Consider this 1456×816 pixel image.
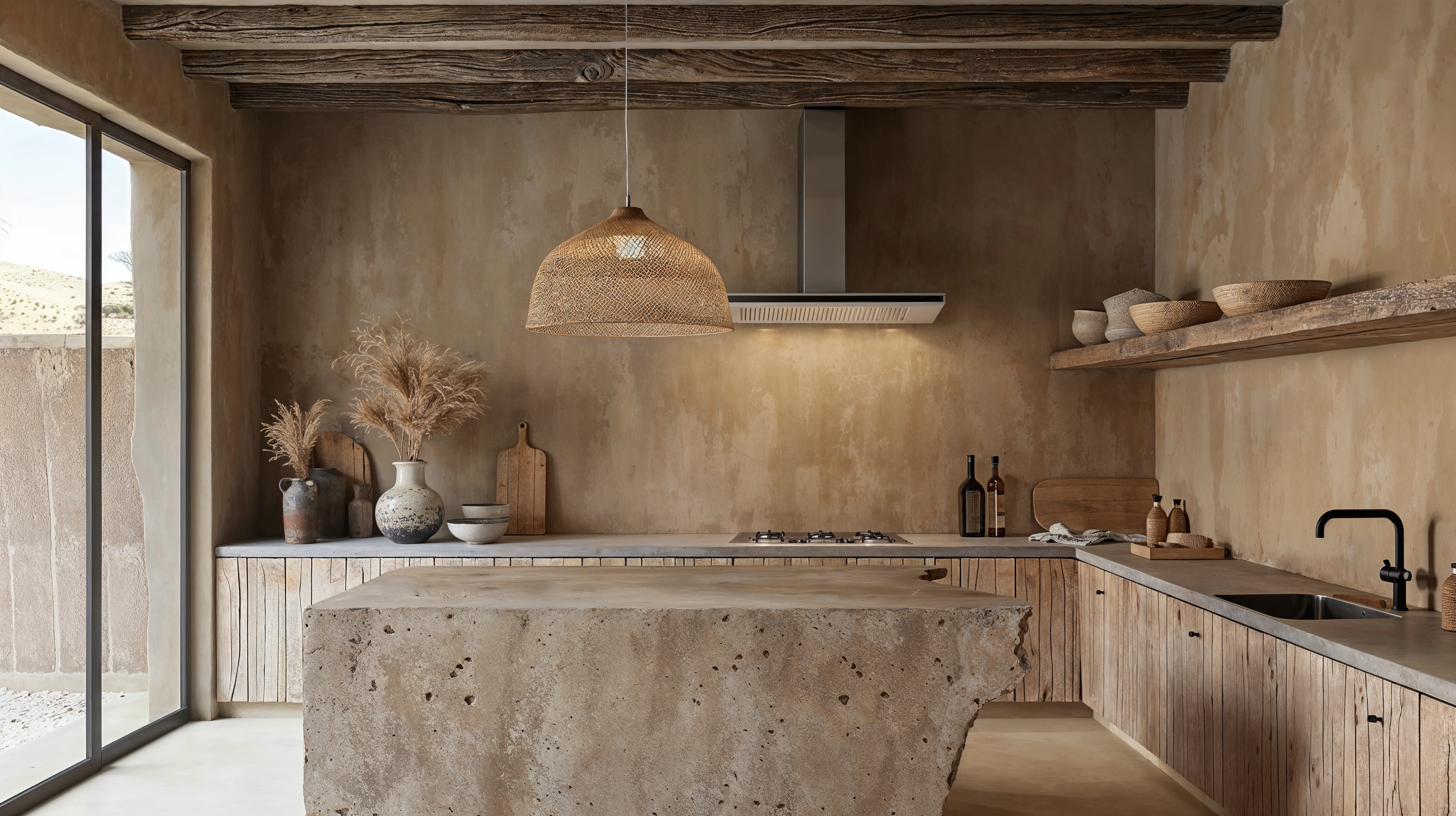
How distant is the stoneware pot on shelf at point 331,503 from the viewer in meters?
4.62

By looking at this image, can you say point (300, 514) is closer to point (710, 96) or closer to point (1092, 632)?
point (710, 96)

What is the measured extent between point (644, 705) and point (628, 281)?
1.10 m

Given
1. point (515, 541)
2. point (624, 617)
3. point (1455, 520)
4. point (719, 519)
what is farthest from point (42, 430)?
point (1455, 520)

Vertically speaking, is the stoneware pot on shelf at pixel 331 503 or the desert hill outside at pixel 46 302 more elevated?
the desert hill outside at pixel 46 302

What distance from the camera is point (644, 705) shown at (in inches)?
101

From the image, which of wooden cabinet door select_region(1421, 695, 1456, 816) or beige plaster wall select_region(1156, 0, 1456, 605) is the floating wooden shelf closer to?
beige plaster wall select_region(1156, 0, 1456, 605)

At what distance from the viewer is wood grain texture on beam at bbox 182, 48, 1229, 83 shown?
13.1 ft

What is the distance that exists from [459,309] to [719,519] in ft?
5.26

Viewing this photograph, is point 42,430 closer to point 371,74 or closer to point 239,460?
point 239,460

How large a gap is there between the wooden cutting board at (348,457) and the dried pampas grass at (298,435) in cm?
12

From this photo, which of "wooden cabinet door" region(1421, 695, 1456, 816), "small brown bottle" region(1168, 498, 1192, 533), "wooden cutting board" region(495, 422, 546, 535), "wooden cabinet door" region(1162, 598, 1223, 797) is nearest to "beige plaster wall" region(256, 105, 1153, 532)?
"wooden cutting board" region(495, 422, 546, 535)

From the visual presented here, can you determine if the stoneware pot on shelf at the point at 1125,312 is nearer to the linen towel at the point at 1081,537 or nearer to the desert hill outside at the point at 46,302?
the linen towel at the point at 1081,537

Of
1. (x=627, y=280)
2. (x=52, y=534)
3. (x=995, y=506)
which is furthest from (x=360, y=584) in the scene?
(x=995, y=506)

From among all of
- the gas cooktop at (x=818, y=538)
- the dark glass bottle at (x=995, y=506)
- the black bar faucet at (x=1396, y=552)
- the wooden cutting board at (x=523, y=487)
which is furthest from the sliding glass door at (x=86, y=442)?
the black bar faucet at (x=1396, y=552)
